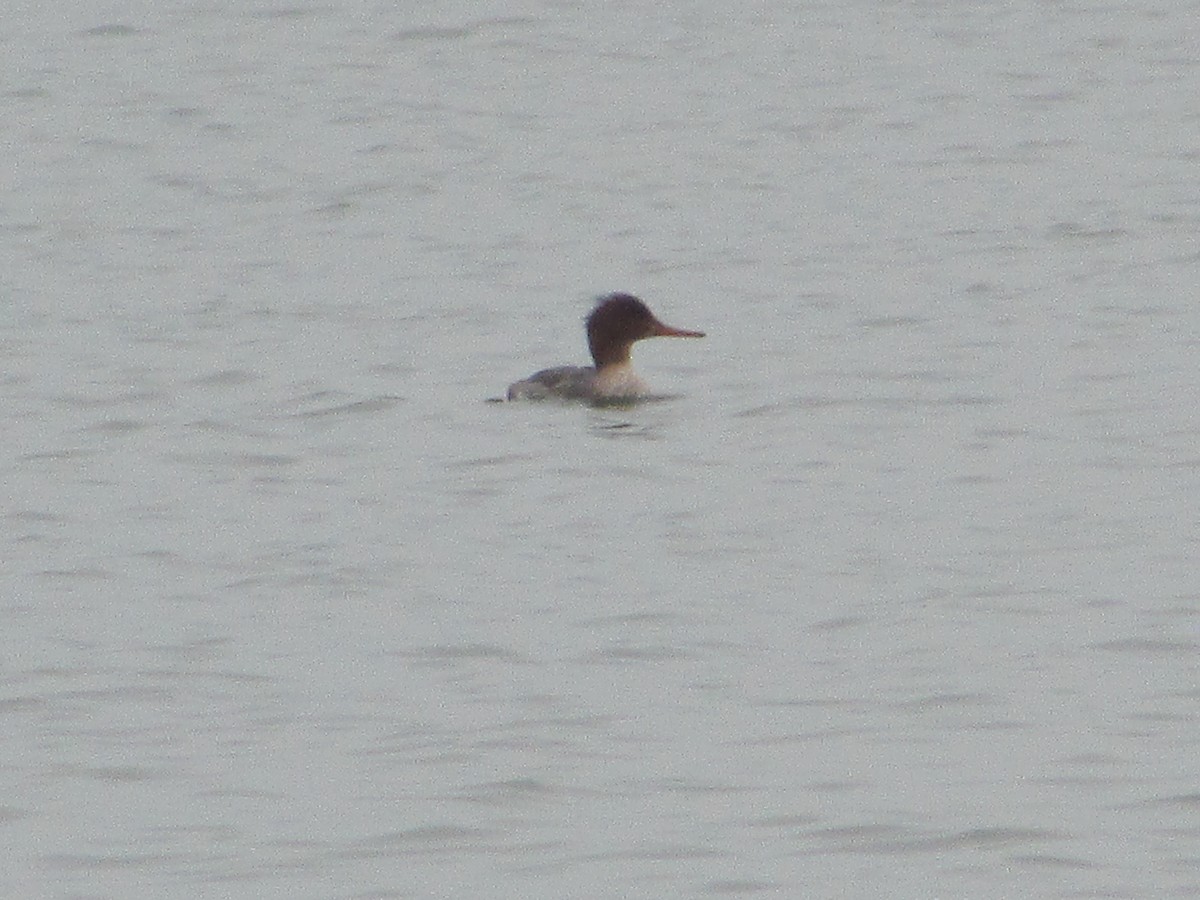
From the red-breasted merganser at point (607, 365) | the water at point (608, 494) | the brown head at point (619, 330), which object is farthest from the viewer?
the brown head at point (619, 330)

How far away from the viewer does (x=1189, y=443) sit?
13922 millimetres

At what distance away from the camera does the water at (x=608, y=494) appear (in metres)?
8.87

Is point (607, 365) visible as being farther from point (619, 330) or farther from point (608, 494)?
point (608, 494)

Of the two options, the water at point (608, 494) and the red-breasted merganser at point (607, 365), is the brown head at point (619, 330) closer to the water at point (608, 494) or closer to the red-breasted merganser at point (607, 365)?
Answer: the red-breasted merganser at point (607, 365)

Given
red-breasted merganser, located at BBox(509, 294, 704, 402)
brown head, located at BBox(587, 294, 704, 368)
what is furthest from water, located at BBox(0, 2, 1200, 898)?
brown head, located at BBox(587, 294, 704, 368)

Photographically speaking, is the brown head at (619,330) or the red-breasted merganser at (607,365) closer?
the red-breasted merganser at (607,365)

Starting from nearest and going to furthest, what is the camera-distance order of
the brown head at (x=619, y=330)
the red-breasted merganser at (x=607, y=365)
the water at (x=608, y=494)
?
1. the water at (x=608, y=494)
2. the red-breasted merganser at (x=607, y=365)
3. the brown head at (x=619, y=330)

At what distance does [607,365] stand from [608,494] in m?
2.66

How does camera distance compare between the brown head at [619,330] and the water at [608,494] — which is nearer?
the water at [608,494]

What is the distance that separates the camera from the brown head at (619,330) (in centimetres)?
1616

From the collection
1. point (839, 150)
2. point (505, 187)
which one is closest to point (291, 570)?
point (505, 187)

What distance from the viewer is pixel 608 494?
13508 mm

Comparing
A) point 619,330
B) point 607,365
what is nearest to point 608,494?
point 607,365

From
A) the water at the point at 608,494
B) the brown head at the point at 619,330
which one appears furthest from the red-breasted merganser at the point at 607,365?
the water at the point at 608,494
